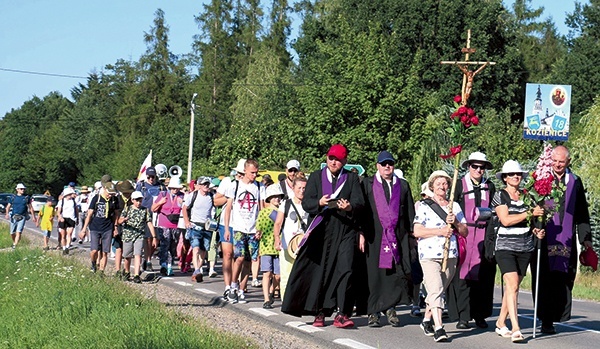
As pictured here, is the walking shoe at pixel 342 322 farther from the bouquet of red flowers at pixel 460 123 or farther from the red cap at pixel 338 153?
the bouquet of red flowers at pixel 460 123

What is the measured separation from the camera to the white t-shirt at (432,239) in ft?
36.6

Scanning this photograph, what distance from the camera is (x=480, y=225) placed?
39.8 feet

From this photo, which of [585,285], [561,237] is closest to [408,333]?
[561,237]

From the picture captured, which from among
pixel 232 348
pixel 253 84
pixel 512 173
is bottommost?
pixel 232 348

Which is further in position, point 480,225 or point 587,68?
point 587,68

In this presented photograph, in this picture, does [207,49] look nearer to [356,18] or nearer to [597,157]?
[356,18]

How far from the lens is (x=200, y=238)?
63.5ft

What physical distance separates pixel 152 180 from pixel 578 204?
35.7ft

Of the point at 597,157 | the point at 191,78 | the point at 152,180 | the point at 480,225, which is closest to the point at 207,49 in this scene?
the point at 191,78

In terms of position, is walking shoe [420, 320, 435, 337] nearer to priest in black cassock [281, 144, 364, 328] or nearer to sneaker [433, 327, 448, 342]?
sneaker [433, 327, 448, 342]

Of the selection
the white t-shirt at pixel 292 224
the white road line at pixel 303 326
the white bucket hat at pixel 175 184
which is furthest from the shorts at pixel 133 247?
the white road line at pixel 303 326

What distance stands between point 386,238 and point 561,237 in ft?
6.38

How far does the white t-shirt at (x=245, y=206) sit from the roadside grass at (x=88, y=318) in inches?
71.0

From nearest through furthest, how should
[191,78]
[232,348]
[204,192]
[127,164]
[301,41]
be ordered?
[232,348]
[204,192]
[301,41]
[127,164]
[191,78]
